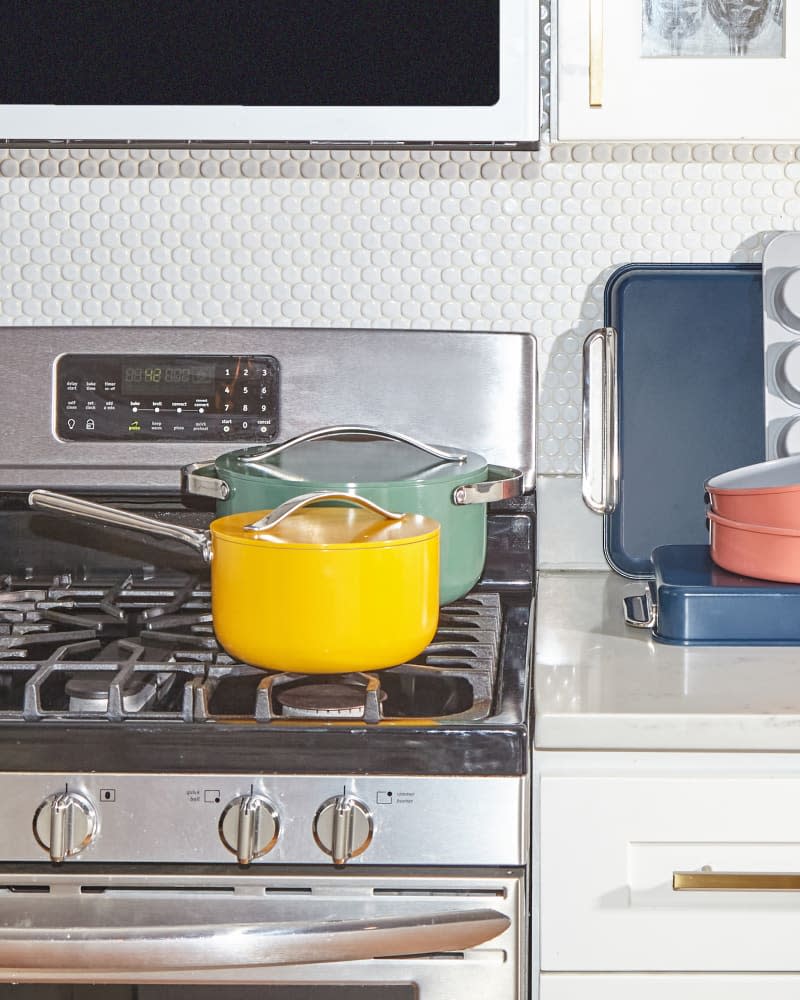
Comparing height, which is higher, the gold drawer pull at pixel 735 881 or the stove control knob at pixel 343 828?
the stove control knob at pixel 343 828

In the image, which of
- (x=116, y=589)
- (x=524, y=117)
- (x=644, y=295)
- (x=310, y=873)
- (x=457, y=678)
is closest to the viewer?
(x=310, y=873)

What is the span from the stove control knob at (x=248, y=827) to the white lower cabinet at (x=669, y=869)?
0.80 ft

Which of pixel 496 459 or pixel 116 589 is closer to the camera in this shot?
pixel 116 589

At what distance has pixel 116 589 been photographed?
4.80 ft

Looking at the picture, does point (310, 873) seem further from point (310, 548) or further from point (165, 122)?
point (165, 122)

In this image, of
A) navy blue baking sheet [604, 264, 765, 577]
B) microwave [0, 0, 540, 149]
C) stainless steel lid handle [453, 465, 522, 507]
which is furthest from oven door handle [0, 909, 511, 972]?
microwave [0, 0, 540, 149]

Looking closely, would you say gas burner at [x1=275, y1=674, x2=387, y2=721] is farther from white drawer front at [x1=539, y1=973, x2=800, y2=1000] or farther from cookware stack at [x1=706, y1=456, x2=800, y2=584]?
cookware stack at [x1=706, y1=456, x2=800, y2=584]

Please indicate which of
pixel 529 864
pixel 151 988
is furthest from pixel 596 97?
pixel 151 988

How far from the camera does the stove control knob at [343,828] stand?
98cm

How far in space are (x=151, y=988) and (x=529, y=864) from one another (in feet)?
1.14

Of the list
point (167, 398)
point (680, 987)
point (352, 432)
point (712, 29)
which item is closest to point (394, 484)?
point (352, 432)

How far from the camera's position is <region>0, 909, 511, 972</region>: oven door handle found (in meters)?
0.98

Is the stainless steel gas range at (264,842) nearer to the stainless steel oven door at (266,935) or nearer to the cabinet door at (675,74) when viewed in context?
the stainless steel oven door at (266,935)

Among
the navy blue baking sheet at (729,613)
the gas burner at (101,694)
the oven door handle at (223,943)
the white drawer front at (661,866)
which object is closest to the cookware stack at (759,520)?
the navy blue baking sheet at (729,613)
